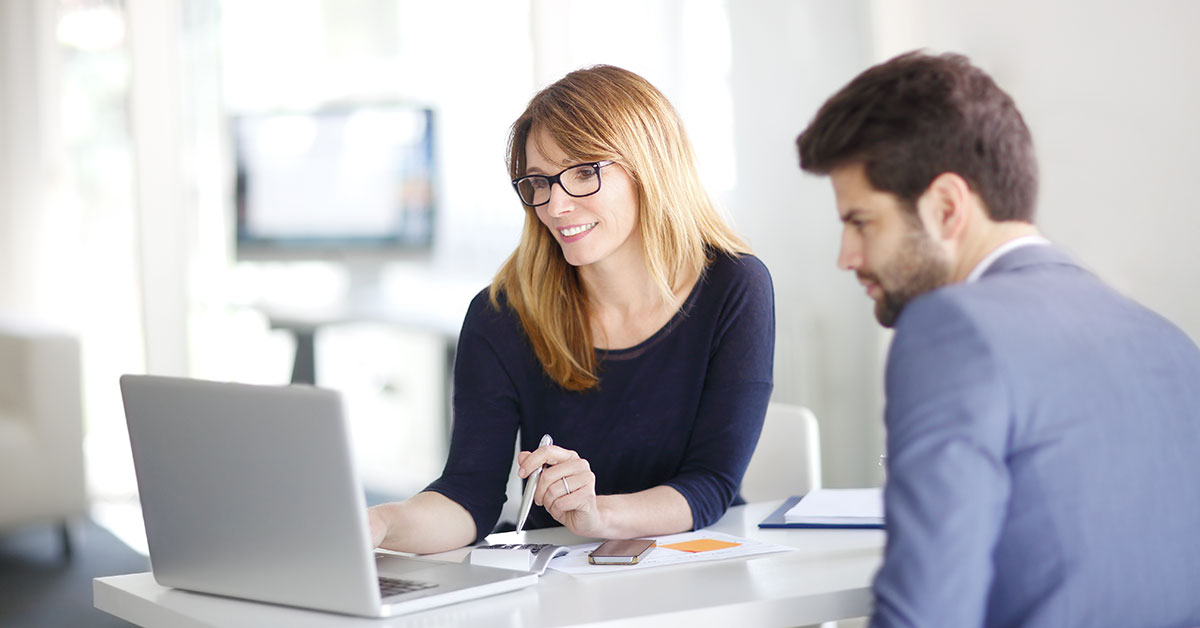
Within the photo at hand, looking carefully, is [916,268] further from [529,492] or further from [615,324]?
[615,324]

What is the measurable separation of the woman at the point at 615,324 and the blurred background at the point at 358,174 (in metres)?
1.45

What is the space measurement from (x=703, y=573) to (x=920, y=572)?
428 mm

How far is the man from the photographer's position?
0.97 meters

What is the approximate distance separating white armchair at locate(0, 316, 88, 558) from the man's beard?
2.87m

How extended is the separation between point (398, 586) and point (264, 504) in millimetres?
182

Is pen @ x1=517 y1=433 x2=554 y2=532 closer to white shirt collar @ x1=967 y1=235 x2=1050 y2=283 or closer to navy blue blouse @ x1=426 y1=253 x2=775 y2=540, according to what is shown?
navy blue blouse @ x1=426 y1=253 x2=775 y2=540

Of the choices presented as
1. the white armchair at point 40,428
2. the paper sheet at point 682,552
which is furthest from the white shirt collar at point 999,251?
the white armchair at point 40,428

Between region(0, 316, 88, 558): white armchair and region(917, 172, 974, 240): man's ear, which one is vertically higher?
Result: region(917, 172, 974, 240): man's ear

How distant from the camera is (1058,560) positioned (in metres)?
1.00

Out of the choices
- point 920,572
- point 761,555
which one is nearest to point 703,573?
point 761,555

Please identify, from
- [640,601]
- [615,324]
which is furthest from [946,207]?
[615,324]

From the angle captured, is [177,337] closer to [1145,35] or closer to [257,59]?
[257,59]

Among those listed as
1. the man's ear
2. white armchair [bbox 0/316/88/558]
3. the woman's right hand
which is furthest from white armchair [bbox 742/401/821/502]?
white armchair [bbox 0/316/88/558]

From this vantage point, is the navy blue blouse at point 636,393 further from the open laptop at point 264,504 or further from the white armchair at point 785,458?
the open laptop at point 264,504
